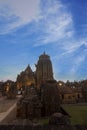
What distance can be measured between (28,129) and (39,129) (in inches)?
17.4

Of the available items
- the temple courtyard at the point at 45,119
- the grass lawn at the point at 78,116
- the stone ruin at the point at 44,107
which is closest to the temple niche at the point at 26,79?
the temple courtyard at the point at 45,119

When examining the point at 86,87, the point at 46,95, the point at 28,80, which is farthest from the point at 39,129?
the point at 28,80

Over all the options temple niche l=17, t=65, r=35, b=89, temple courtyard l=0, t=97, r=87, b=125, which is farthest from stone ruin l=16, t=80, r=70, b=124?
temple niche l=17, t=65, r=35, b=89

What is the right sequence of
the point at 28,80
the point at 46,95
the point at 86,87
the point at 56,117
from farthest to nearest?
the point at 28,80 < the point at 86,87 < the point at 46,95 < the point at 56,117

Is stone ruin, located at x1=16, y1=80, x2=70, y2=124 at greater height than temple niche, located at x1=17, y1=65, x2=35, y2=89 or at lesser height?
lesser

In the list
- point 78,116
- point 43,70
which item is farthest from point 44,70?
point 78,116

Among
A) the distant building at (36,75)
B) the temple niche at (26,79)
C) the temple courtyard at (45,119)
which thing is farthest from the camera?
the distant building at (36,75)

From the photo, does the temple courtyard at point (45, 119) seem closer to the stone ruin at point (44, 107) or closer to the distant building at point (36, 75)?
the stone ruin at point (44, 107)

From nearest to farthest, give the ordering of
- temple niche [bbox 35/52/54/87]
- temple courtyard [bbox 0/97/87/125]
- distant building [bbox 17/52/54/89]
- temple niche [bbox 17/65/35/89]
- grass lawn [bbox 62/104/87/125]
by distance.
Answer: grass lawn [bbox 62/104/87/125]
temple courtyard [bbox 0/97/87/125]
temple niche [bbox 17/65/35/89]
distant building [bbox 17/52/54/89]
temple niche [bbox 35/52/54/87]

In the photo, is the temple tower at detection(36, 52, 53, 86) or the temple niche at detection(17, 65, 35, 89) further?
the temple tower at detection(36, 52, 53, 86)

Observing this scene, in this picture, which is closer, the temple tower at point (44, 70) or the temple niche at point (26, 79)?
the temple niche at point (26, 79)

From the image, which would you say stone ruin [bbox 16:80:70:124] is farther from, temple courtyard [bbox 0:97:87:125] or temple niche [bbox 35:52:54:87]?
temple niche [bbox 35:52:54:87]

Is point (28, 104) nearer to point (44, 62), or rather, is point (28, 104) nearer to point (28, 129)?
point (28, 129)

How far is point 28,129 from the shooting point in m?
9.16
